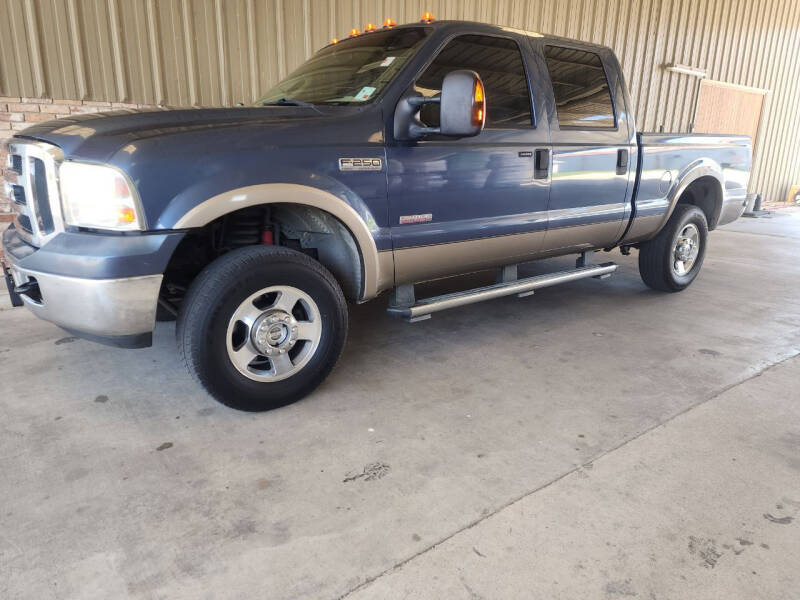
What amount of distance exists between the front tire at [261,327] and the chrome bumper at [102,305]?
0.65ft

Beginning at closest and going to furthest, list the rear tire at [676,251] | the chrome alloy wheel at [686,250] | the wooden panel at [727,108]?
the rear tire at [676,251] < the chrome alloy wheel at [686,250] < the wooden panel at [727,108]

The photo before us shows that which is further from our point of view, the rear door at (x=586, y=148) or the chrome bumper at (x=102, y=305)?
the rear door at (x=586, y=148)

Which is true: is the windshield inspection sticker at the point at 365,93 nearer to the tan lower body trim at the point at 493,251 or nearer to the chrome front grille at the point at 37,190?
the tan lower body trim at the point at 493,251

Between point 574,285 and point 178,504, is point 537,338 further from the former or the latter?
point 178,504

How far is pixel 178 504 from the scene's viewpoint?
7.22 ft

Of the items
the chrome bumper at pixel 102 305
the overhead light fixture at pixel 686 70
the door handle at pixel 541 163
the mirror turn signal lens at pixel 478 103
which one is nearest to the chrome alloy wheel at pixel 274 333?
the chrome bumper at pixel 102 305

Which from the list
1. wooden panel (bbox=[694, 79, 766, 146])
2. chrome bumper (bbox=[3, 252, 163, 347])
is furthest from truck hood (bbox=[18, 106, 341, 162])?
wooden panel (bbox=[694, 79, 766, 146])

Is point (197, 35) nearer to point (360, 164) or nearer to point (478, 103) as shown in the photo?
point (360, 164)

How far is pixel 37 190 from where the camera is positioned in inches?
104

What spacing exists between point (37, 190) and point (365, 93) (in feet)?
5.64

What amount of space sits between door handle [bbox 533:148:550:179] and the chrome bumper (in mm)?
2451

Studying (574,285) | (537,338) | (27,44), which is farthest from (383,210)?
(27,44)

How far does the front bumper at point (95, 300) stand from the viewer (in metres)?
2.42

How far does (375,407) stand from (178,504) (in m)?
1.12
